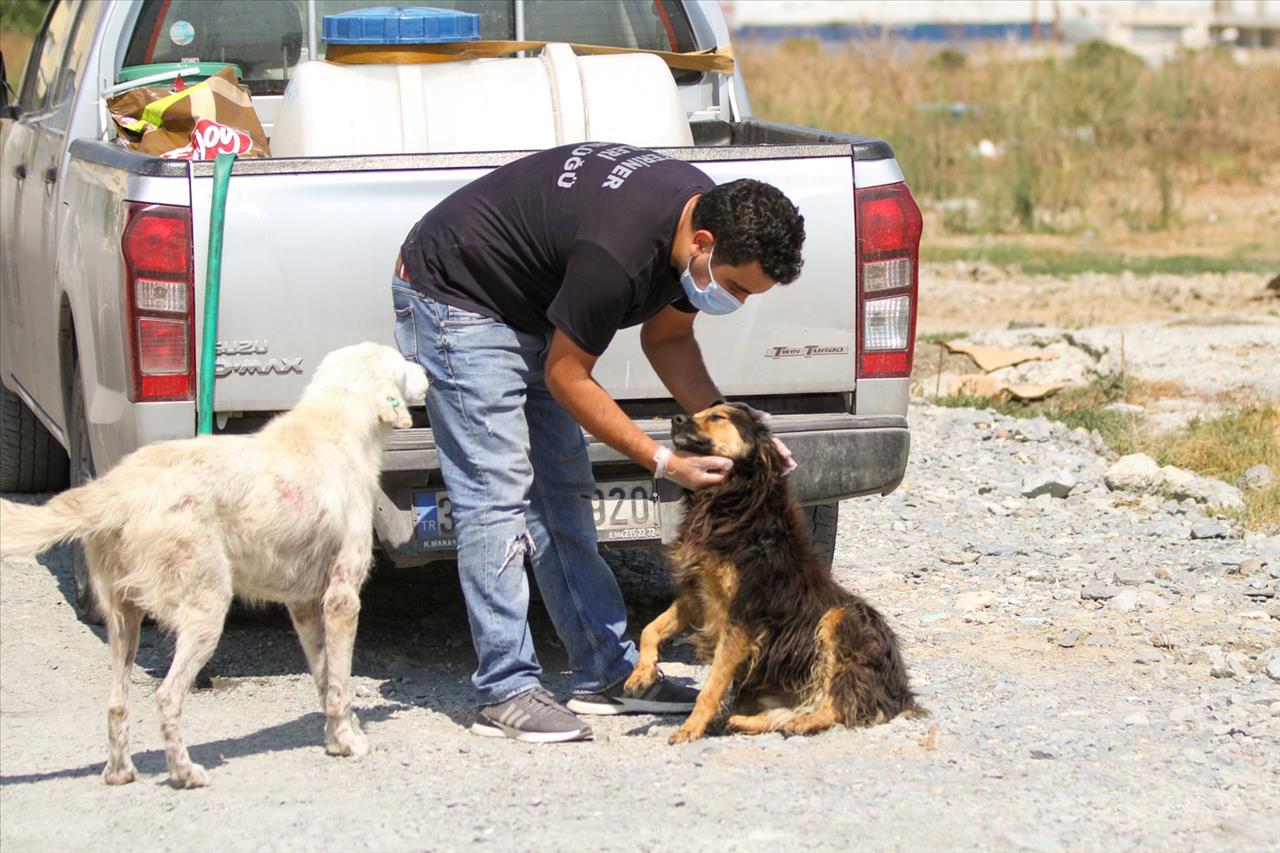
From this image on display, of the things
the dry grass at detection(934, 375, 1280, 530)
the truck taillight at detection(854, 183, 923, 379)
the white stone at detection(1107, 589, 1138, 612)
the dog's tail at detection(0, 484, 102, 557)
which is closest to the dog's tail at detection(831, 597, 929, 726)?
the truck taillight at detection(854, 183, 923, 379)

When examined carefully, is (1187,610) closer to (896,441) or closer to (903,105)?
(896,441)

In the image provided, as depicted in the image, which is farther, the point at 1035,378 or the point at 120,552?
the point at 1035,378

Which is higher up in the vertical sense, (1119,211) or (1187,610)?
(1119,211)

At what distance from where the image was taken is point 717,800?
154 inches

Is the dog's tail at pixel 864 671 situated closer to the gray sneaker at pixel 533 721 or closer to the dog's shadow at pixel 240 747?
the gray sneaker at pixel 533 721

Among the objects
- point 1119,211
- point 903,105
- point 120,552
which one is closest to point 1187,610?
point 120,552

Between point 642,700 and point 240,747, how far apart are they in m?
1.16

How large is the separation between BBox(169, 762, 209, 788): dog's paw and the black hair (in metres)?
1.87

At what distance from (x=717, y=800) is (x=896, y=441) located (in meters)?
1.53

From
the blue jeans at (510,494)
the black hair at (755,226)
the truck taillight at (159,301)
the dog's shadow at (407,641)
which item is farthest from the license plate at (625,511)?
the truck taillight at (159,301)

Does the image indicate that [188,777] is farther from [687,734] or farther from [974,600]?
[974,600]

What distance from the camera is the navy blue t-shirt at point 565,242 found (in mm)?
4012

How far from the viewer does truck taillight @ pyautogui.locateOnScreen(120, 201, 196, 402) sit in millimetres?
4512

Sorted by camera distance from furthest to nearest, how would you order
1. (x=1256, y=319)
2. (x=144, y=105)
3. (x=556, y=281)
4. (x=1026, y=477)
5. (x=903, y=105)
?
(x=903, y=105) → (x=1256, y=319) → (x=1026, y=477) → (x=144, y=105) → (x=556, y=281)
